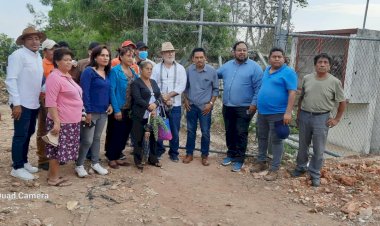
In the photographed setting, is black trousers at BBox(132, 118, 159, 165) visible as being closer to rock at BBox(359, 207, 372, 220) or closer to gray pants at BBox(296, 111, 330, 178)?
gray pants at BBox(296, 111, 330, 178)

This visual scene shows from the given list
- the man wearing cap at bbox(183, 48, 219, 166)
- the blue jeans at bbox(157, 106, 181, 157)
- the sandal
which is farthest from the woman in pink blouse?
the man wearing cap at bbox(183, 48, 219, 166)

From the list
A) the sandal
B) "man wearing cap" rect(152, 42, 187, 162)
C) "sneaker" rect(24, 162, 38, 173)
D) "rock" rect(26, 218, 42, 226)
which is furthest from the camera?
"man wearing cap" rect(152, 42, 187, 162)

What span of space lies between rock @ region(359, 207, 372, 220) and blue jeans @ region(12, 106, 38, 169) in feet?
13.6

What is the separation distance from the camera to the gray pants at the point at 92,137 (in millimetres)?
4629

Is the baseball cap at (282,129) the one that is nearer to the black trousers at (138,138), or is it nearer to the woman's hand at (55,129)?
the black trousers at (138,138)

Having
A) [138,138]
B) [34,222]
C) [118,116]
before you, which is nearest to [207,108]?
Answer: [138,138]

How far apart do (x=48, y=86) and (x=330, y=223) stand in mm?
3551

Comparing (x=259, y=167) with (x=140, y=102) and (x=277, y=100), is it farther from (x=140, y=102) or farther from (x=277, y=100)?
(x=140, y=102)

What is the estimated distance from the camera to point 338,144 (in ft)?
32.2

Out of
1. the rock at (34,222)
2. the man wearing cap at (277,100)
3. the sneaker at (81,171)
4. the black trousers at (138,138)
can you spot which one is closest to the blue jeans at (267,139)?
the man wearing cap at (277,100)

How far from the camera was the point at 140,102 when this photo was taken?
4980 mm

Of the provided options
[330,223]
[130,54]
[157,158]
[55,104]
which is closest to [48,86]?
[55,104]

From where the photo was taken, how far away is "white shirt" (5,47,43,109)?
13.8 ft

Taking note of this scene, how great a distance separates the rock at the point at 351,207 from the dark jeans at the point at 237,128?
5.48 feet
